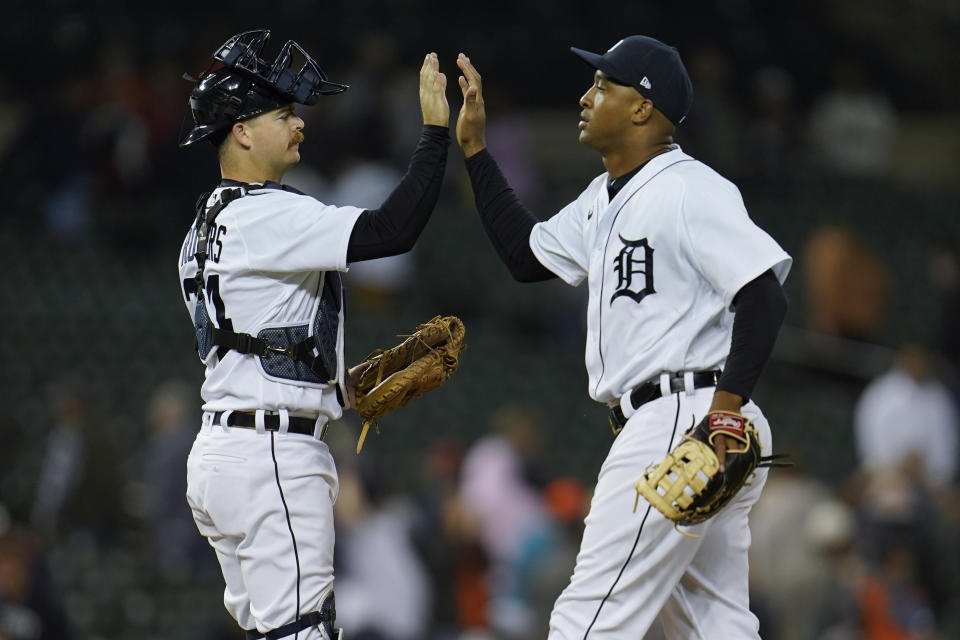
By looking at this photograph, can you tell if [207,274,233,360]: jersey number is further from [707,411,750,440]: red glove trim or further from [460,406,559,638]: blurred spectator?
[460,406,559,638]: blurred spectator

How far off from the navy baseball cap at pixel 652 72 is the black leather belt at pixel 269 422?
115 centimetres

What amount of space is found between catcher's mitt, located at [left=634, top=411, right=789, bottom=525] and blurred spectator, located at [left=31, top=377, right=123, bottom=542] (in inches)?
218

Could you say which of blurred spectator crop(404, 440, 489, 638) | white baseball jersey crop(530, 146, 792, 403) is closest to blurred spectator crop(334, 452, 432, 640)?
blurred spectator crop(404, 440, 489, 638)

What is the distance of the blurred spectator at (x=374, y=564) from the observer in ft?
22.4

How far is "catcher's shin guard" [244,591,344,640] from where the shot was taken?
11.2ft

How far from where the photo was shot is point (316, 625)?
3438mm

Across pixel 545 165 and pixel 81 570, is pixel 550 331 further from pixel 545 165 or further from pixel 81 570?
pixel 81 570

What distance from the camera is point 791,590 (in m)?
7.04

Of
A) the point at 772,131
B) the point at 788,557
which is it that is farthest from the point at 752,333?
the point at 772,131

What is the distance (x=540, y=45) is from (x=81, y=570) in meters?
7.05

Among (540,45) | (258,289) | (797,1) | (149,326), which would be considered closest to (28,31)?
→ (149,326)

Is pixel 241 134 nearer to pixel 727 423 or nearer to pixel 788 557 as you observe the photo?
pixel 727 423

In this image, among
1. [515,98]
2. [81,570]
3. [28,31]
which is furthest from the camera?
[515,98]

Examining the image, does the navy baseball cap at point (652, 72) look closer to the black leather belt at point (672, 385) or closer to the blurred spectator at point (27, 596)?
the black leather belt at point (672, 385)
